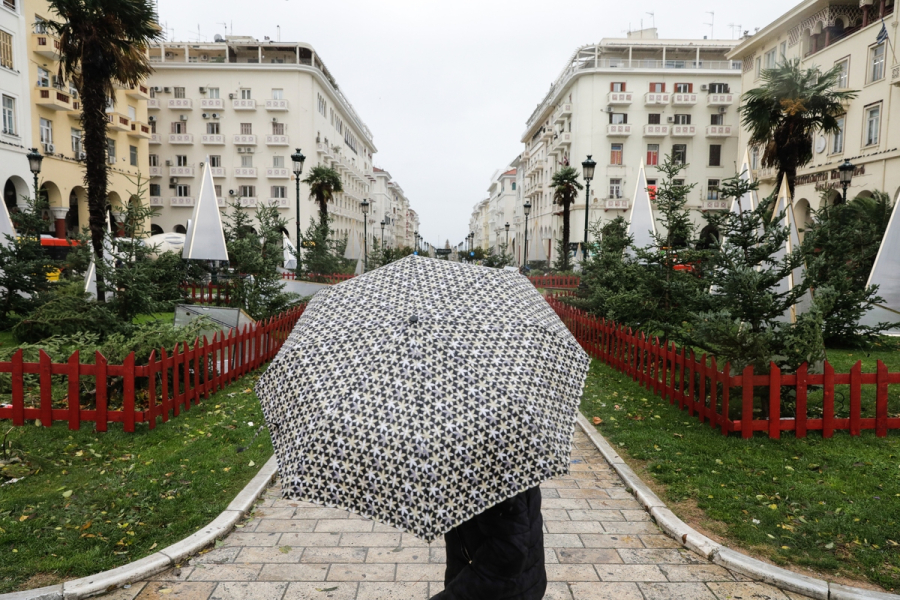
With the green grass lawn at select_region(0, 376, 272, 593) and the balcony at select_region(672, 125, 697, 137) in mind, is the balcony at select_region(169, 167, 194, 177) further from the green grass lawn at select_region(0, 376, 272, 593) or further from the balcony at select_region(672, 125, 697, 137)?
the green grass lawn at select_region(0, 376, 272, 593)

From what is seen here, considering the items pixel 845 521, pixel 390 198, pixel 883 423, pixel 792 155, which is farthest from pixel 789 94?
pixel 390 198

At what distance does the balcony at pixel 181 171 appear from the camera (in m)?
50.8

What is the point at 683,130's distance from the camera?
1964 inches

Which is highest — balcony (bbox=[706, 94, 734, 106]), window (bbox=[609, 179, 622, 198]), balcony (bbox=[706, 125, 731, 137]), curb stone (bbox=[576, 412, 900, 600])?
balcony (bbox=[706, 94, 734, 106])

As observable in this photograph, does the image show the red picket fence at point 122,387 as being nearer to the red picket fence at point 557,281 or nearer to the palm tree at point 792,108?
the palm tree at point 792,108

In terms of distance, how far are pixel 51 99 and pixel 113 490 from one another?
1319 inches

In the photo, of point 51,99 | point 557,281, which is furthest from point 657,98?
point 51,99

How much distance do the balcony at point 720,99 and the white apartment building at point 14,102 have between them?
4659cm

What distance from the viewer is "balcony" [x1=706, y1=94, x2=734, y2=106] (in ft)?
161

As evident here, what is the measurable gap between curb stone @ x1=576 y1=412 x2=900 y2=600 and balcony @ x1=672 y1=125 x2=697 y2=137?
50.0 meters

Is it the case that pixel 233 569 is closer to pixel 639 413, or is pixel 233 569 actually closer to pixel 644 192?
pixel 639 413

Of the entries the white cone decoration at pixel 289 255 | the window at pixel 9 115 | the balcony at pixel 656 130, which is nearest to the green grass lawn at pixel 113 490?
the white cone decoration at pixel 289 255

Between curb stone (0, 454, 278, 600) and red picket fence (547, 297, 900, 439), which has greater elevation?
red picket fence (547, 297, 900, 439)

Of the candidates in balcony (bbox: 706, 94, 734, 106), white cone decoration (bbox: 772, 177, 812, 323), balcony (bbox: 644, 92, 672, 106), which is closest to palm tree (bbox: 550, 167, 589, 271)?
balcony (bbox: 644, 92, 672, 106)
